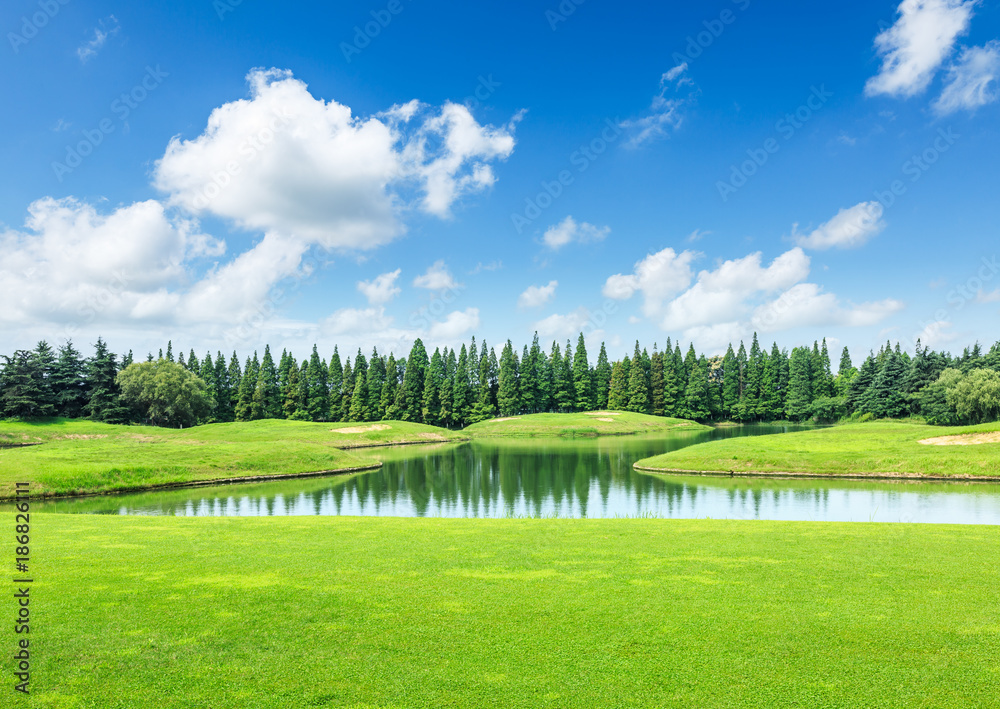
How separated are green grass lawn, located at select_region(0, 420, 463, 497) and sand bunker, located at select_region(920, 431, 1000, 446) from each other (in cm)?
4465

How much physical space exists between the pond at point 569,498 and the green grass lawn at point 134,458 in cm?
309

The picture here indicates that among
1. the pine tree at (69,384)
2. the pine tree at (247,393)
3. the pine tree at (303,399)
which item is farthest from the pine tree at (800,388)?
the pine tree at (69,384)

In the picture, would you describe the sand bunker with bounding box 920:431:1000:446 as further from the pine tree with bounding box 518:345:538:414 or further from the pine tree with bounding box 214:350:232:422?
the pine tree with bounding box 214:350:232:422

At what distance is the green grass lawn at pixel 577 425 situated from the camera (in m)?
92.5

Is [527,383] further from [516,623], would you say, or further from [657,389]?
[516,623]

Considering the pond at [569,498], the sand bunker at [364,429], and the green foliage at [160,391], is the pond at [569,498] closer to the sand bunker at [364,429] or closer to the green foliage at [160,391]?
the sand bunker at [364,429]

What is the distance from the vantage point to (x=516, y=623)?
854cm

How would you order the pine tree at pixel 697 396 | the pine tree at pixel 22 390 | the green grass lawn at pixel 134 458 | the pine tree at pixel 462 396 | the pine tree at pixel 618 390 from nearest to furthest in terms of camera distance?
the green grass lawn at pixel 134 458 < the pine tree at pixel 22 390 < the pine tree at pixel 462 396 < the pine tree at pixel 618 390 < the pine tree at pixel 697 396

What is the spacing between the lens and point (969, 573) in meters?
10.9

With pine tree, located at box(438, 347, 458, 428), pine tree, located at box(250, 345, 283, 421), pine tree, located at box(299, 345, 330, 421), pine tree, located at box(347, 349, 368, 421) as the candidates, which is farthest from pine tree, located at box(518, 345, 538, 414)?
pine tree, located at box(250, 345, 283, 421)

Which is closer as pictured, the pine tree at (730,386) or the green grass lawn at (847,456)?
the green grass lawn at (847,456)

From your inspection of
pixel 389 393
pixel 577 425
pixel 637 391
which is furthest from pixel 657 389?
pixel 389 393

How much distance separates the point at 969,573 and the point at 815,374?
130m

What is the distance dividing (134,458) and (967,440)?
2364 inches
